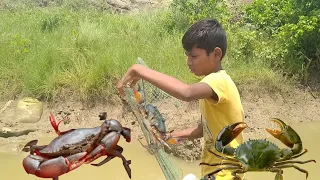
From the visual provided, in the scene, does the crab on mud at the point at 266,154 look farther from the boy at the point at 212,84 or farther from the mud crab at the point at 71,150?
the boy at the point at 212,84

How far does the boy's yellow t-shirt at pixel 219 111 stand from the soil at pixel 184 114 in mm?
2914

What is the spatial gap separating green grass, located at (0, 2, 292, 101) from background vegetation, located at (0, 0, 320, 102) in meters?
0.01

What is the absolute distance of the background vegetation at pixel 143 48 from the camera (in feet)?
21.5

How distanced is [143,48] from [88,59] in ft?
2.49

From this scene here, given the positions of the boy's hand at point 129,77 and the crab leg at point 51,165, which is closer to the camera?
the crab leg at point 51,165

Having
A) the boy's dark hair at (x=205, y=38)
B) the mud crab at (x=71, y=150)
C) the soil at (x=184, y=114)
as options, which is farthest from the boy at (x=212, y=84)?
the soil at (x=184, y=114)

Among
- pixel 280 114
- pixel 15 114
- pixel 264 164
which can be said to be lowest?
pixel 15 114

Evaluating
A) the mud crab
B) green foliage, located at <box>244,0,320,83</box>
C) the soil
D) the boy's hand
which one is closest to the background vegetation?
green foliage, located at <box>244,0,320,83</box>

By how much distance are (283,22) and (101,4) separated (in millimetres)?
4254

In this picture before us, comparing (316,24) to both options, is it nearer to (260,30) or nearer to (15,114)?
(260,30)

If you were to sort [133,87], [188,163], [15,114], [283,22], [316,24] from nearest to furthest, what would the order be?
1. [133,87]
2. [188,163]
3. [15,114]
4. [316,24]
5. [283,22]

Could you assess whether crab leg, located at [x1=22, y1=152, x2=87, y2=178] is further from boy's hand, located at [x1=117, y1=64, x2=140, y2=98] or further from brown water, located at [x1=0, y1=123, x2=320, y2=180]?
brown water, located at [x1=0, y1=123, x2=320, y2=180]

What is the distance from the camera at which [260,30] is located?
25.9 ft

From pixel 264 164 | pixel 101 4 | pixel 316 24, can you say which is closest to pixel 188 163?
pixel 316 24
